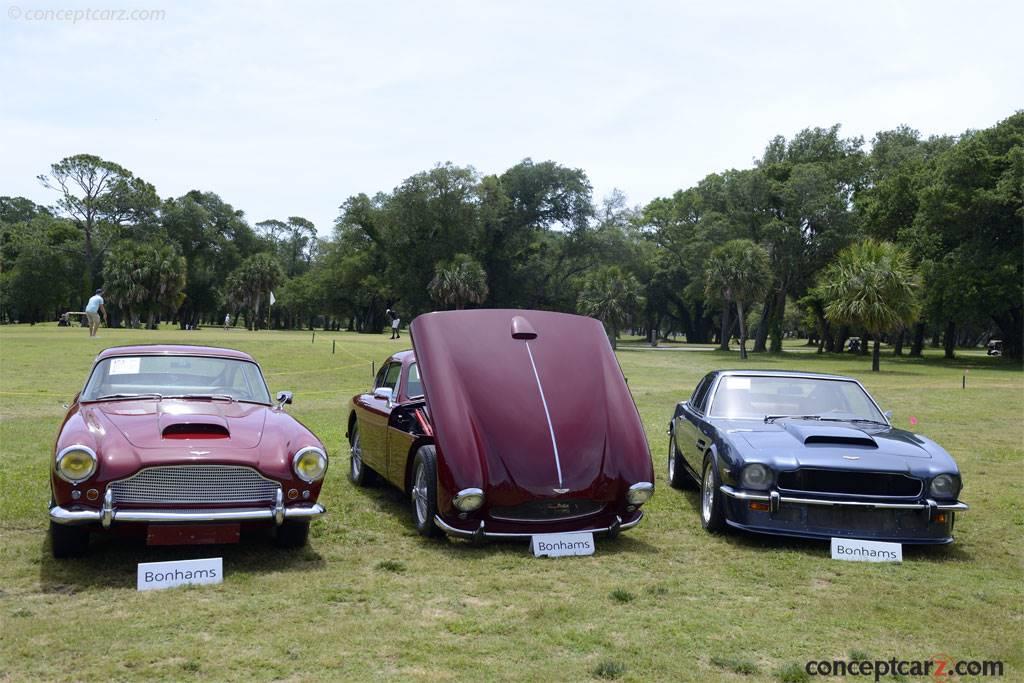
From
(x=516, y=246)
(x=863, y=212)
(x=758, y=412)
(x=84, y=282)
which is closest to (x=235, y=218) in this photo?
(x=84, y=282)

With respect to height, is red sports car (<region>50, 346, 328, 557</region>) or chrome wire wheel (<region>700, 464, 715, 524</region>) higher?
red sports car (<region>50, 346, 328, 557</region>)

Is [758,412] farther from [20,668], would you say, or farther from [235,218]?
[235,218]

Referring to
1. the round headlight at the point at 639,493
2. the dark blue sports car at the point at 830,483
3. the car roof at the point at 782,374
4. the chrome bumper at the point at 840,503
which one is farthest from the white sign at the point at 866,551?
the car roof at the point at 782,374

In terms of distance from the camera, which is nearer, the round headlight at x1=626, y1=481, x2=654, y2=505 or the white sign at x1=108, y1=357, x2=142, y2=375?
the round headlight at x1=626, y1=481, x2=654, y2=505

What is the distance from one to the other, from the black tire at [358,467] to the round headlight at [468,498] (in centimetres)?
319

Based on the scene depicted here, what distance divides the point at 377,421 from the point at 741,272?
162 feet

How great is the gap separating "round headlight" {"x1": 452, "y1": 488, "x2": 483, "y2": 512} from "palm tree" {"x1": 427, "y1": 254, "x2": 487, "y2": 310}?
61.5m

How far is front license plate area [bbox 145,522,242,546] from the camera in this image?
19.0 feet

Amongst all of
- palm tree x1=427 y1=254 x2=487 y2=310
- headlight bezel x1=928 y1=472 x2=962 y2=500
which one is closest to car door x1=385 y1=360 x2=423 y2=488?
headlight bezel x1=928 y1=472 x2=962 y2=500

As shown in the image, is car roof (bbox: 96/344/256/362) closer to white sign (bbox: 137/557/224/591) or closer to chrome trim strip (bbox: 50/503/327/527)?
chrome trim strip (bbox: 50/503/327/527)

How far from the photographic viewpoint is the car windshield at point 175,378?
750cm

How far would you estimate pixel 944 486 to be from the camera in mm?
6938

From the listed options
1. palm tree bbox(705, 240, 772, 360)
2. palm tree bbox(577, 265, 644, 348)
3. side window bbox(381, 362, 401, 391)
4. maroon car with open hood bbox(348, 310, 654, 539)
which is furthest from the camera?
palm tree bbox(577, 265, 644, 348)

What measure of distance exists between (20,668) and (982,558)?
280 inches
